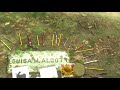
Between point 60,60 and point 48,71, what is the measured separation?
0.25 metres

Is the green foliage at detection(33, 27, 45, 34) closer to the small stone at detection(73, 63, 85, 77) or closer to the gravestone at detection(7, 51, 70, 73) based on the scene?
the gravestone at detection(7, 51, 70, 73)

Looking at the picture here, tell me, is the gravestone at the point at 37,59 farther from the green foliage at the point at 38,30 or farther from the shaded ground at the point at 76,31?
the green foliage at the point at 38,30

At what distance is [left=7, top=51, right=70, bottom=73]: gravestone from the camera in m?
3.69

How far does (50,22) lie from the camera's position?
4.30 meters

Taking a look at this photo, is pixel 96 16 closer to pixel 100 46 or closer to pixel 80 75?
pixel 100 46

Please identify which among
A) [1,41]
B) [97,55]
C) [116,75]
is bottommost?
[116,75]

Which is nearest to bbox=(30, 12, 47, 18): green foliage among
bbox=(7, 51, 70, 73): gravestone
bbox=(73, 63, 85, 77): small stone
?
bbox=(7, 51, 70, 73): gravestone

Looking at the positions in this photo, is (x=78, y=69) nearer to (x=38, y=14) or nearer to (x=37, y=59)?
(x=37, y=59)

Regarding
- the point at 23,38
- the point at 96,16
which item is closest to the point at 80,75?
the point at 23,38

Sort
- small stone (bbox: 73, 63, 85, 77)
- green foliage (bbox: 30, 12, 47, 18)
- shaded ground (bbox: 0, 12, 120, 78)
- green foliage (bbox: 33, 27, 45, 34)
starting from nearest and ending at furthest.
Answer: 1. small stone (bbox: 73, 63, 85, 77)
2. shaded ground (bbox: 0, 12, 120, 78)
3. green foliage (bbox: 33, 27, 45, 34)
4. green foliage (bbox: 30, 12, 47, 18)

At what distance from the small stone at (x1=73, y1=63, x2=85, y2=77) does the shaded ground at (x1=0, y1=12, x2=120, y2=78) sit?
7 cm

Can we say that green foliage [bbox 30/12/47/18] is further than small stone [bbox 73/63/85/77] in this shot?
Yes

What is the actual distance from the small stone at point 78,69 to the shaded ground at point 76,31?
0.23 ft

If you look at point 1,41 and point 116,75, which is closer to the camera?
point 116,75
